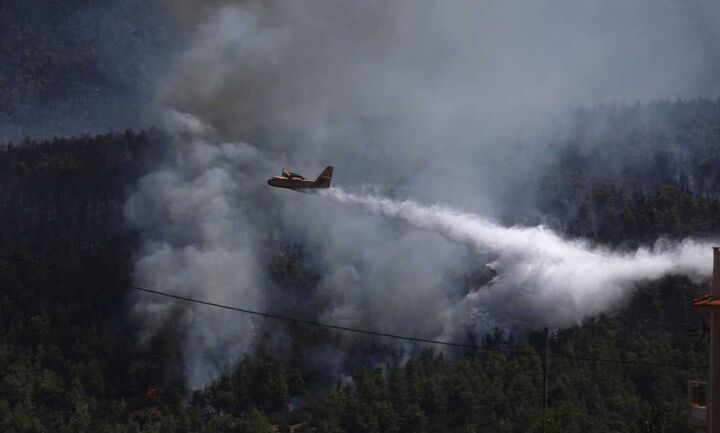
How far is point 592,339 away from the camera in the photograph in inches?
4564

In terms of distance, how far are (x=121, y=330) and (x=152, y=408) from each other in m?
21.3

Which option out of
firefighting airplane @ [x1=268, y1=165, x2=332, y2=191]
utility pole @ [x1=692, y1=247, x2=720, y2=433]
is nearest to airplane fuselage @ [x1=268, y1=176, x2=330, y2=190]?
firefighting airplane @ [x1=268, y1=165, x2=332, y2=191]

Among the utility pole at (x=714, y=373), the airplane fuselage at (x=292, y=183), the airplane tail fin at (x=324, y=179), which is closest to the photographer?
the utility pole at (x=714, y=373)

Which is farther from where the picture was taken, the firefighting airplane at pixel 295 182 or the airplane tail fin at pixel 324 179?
the airplane tail fin at pixel 324 179

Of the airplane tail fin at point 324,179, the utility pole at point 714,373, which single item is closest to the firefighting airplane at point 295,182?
the airplane tail fin at point 324,179

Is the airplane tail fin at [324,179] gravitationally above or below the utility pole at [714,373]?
above

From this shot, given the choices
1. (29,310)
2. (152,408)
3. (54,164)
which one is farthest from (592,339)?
(54,164)

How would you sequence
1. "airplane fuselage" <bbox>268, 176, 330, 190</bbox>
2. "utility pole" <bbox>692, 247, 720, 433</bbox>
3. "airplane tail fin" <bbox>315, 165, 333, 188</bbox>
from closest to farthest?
1. "utility pole" <bbox>692, 247, 720, 433</bbox>
2. "airplane fuselage" <bbox>268, 176, 330, 190</bbox>
3. "airplane tail fin" <bbox>315, 165, 333, 188</bbox>

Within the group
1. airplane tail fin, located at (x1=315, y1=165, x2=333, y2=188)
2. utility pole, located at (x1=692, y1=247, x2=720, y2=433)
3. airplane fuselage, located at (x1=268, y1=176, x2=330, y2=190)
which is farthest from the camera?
airplane tail fin, located at (x1=315, y1=165, x2=333, y2=188)

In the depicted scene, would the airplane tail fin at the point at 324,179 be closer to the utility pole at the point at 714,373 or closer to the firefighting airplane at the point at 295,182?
the firefighting airplane at the point at 295,182

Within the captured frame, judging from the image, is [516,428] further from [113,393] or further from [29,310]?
[29,310]

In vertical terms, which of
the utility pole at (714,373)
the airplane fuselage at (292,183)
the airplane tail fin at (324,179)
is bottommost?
the utility pole at (714,373)

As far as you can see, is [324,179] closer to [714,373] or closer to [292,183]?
[292,183]

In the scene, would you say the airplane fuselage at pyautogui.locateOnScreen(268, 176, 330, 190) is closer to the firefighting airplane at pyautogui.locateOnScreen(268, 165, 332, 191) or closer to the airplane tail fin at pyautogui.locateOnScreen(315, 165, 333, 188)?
the firefighting airplane at pyautogui.locateOnScreen(268, 165, 332, 191)
